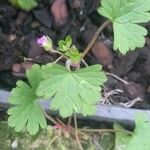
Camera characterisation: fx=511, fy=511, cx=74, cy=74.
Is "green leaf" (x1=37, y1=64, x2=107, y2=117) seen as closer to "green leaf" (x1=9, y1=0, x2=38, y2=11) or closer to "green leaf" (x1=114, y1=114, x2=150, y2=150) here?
"green leaf" (x1=114, y1=114, x2=150, y2=150)

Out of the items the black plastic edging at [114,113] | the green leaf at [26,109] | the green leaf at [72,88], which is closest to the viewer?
the green leaf at [72,88]

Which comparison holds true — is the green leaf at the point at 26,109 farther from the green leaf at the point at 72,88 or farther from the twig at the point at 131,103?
the twig at the point at 131,103

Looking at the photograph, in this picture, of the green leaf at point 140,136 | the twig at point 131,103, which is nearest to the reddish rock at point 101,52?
the twig at point 131,103

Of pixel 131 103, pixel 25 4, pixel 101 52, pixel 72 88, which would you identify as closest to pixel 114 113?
pixel 131 103

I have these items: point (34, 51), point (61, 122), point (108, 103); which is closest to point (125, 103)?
point (108, 103)

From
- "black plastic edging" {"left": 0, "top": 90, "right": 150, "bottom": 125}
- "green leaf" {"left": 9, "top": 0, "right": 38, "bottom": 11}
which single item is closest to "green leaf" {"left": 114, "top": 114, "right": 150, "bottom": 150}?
"black plastic edging" {"left": 0, "top": 90, "right": 150, "bottom": 125}

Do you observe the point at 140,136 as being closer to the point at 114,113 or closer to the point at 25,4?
the point at 114,113
